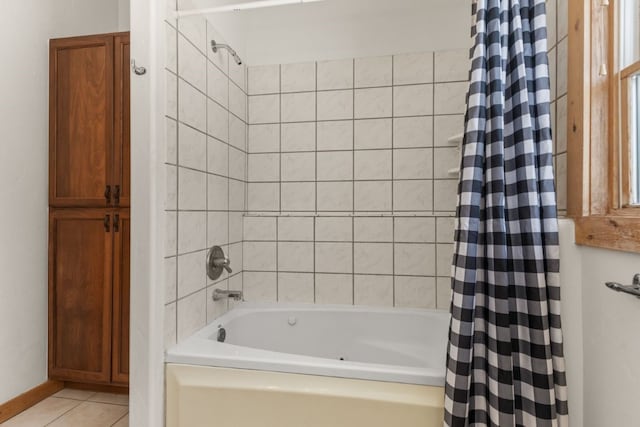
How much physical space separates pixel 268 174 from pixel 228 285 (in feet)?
2.38

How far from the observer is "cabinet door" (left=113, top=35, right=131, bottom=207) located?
6.31 ft

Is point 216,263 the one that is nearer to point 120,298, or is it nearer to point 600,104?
point 120,298

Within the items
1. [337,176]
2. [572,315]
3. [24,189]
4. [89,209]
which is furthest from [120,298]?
[572,315]

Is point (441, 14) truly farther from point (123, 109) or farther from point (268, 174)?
point (123, 109)

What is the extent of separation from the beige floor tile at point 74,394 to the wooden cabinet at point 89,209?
0.28 ft

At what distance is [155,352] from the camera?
4.36ft

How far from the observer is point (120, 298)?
6.32 ft

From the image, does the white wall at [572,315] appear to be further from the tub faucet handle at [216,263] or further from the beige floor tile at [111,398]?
the beige floor tile at [111,398]

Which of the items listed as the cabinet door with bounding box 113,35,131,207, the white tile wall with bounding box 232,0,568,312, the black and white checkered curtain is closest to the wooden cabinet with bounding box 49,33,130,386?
the cabinet door with bounding box 113,35,131,207

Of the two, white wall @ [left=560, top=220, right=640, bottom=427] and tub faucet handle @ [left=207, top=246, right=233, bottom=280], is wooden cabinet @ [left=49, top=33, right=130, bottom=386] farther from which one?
white wall @ [left=560, top=220, right=640, bottom=427]

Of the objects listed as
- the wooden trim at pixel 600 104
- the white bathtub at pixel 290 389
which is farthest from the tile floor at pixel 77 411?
the wooden trim at pixel 600 104

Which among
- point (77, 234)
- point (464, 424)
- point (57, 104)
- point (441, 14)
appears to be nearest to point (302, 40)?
point (441, 14)

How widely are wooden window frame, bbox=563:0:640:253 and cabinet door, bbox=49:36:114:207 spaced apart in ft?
6.88

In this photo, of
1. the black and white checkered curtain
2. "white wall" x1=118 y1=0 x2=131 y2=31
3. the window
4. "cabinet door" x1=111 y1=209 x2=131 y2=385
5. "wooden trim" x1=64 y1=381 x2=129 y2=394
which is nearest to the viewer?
the window
